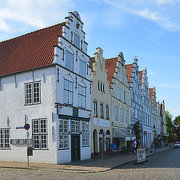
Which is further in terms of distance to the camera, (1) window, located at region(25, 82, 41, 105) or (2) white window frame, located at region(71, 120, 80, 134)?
(2) white window frame, located at region(71, 120, 80, 134)

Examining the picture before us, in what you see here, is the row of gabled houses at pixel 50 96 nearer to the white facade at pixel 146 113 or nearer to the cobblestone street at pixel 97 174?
the cobblestone street at pixel 97 174

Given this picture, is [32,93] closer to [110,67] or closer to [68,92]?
[68,92]

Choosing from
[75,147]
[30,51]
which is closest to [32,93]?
[30,51]

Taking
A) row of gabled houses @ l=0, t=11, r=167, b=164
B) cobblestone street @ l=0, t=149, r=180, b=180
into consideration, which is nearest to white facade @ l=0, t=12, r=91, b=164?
row of gabled houses @ l=0, t=11, r=167, b=164

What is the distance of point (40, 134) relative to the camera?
67.2 ft

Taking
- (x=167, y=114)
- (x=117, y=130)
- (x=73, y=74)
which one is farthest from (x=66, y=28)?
(x=167, y=114)

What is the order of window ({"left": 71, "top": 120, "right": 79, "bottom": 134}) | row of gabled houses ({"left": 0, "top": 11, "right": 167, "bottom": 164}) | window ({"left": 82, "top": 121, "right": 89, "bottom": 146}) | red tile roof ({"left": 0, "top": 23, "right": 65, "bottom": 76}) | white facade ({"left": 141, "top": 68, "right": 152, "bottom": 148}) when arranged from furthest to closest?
white facade ({"left": 141, "top": 68, "right": 152, "bottom": 148})
window ({"left": 82, "top": 121, "right": 89, "bottom": 146})
window ({"left": 71, "top": 120, "right": 79, "bottom": 134})
red tile roof ({"left": 0, "top": 23, "right": 65, "bottom": 76})
row of gabled houses ({"left": 0, "top": 11, "right": 167, "bottom": 164})

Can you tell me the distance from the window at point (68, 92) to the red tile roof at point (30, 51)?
7.97 ft

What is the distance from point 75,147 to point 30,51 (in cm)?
908

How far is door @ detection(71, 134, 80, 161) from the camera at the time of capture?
22261mm

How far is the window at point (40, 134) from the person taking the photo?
20.3m

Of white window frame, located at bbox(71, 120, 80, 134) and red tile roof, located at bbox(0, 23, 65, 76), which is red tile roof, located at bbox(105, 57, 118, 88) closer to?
white window frame, located at bbox(71, 120, 80, 134)

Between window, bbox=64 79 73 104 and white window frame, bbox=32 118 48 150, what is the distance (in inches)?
103

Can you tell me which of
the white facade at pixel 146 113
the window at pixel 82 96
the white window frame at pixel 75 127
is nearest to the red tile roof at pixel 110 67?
the window at pixel 82 96
